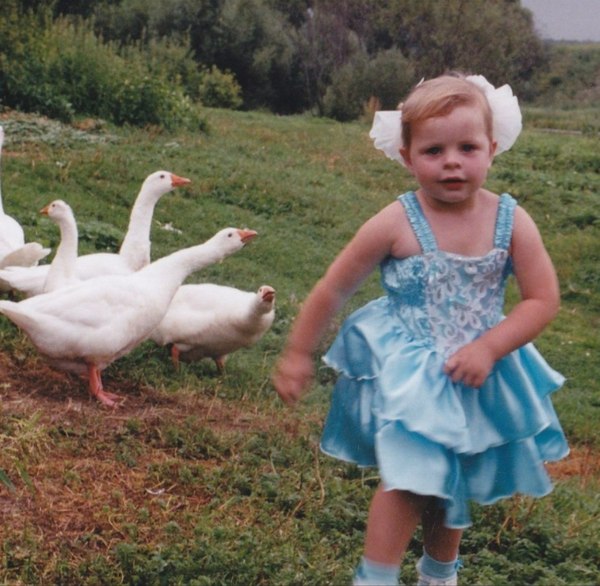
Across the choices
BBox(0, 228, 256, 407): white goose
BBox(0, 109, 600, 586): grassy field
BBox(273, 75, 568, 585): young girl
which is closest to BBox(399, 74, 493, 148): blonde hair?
BBox(273, 75, 568, 585): young girl

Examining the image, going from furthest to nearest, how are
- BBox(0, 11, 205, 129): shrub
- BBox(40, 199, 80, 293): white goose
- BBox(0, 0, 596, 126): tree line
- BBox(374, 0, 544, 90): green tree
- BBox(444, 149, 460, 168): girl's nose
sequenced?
BBox(374, 0, 544, 90): green tree, BBox(0, 0, 596, 126): tree line, BBox(0, 11, 205, 129): shrub, BBox(40, 199, 80, 293): white goose, BBox(444, 149, 460, 168): girl's nose

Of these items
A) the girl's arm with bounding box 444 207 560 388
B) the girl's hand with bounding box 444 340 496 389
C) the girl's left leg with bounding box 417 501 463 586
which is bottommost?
the girl's left leg with bounding box 417 501 463 586

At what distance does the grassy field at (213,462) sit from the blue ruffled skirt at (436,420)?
2.34 ft

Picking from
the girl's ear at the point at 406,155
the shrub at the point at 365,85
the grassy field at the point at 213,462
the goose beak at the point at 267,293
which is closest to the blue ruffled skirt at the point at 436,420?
the girl's ear at the point at 406,155

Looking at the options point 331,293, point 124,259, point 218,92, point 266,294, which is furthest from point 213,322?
point 218,92

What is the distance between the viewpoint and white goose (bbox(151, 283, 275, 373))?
A: 6508 millimetres

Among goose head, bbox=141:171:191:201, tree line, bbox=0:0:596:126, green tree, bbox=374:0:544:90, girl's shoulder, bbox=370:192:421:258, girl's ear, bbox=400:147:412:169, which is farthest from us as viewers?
green tree, bbox=374:0:544:90

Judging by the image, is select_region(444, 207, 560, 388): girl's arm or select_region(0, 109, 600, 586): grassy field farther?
select_region(0, 109, 600, 586): grassy field

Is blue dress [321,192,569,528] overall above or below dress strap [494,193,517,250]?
below

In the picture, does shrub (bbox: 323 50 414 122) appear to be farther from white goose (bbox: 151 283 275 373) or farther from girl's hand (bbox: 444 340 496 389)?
girl's hand (bbox: 444 340 496 389)

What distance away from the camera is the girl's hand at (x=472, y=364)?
309 cm

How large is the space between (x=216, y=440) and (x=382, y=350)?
1.99m

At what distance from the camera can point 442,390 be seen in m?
3.14

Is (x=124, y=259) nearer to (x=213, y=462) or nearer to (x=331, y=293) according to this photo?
(x=213, y=462)
